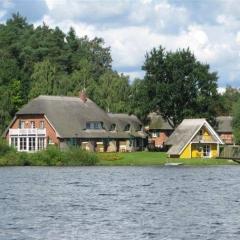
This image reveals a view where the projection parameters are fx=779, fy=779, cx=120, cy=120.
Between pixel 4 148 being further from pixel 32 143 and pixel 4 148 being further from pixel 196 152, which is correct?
pixel 196 152

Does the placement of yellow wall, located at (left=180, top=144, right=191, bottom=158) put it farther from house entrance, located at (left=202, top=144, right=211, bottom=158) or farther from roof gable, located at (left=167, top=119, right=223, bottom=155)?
house entrance, located at (left=202, top=144, right=211, bottom=158)

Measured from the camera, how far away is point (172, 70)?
110 m

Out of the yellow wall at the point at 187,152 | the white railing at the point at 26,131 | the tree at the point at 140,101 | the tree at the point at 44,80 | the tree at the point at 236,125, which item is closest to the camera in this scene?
the tree at the point at 236,125

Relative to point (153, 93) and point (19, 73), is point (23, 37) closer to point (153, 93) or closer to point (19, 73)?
point (19, 73)

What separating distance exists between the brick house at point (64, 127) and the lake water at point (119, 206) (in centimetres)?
3547

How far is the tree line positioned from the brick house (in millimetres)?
5215

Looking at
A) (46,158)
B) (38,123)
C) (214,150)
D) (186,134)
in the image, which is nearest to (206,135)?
(214,150)

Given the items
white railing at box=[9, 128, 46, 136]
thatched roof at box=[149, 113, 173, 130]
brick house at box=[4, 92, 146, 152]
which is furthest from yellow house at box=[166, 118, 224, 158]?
thatched roof at box=[149, 113, 173, 130]

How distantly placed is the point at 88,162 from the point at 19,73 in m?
47.4

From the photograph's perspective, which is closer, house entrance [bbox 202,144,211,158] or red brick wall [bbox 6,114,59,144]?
house entrance [bbox 202,144,211,158]

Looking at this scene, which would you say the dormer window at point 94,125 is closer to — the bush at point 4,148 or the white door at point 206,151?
the white door at point 206,151

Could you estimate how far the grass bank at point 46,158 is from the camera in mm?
85812

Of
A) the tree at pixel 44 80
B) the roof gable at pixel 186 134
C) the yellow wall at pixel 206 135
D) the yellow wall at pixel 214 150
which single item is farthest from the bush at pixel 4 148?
the tree at pixel 44 80

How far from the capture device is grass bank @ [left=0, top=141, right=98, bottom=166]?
85812mm
